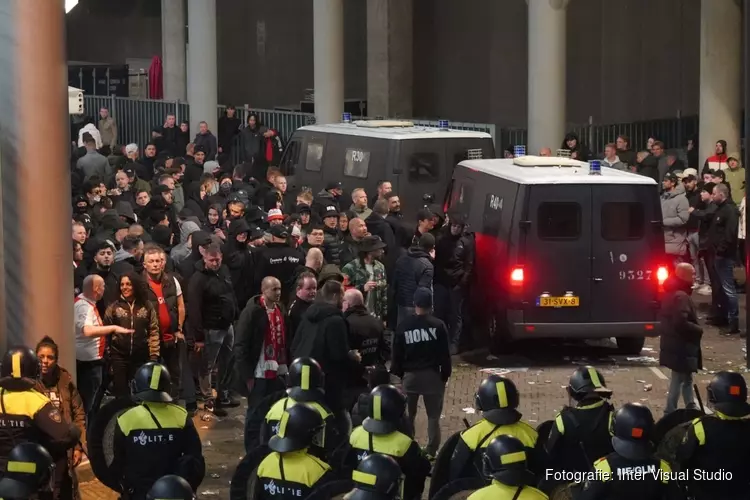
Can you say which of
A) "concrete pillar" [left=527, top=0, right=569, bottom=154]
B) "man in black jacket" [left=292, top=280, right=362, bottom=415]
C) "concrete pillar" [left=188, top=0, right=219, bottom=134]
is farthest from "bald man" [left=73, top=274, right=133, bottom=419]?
"concrete pillar" [left=188, top=0, right=219, bottom=134]

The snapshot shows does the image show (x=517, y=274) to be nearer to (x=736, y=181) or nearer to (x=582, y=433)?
(x=582, y=433)

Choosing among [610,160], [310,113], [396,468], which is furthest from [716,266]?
[310,113]

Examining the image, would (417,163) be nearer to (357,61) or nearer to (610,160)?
(610,160)

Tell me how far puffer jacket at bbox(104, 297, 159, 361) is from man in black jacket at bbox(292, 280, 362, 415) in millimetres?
1545

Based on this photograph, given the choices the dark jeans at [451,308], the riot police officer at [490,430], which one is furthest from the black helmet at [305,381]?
the dark jeans at [451,308]

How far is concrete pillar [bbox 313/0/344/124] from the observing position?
29.1 meters

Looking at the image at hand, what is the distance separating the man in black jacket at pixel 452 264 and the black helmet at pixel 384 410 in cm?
760

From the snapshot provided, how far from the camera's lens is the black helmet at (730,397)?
9.58 meters

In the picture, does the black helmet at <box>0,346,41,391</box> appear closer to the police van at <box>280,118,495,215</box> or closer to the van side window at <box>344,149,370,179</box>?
the police van at <box>280,118,495,215</box>

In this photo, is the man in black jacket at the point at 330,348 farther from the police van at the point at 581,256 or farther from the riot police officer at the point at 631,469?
the police van at the point at 581,256

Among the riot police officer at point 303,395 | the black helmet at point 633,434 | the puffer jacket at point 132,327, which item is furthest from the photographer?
the puffer jacket at point 132,327

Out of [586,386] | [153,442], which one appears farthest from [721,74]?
[153,442]

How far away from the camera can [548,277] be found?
53.1ft

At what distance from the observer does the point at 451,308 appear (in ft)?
55.8
